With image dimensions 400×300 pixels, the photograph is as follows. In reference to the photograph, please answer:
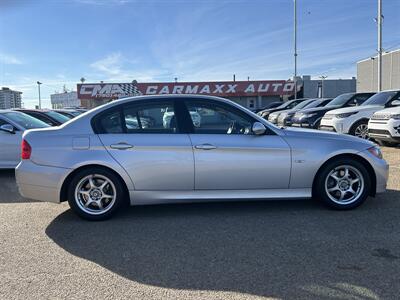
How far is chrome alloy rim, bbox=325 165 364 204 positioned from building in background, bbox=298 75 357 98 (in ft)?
143

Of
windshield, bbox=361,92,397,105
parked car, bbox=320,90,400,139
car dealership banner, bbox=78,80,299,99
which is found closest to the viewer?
parked car, bbox=320,90,400,139

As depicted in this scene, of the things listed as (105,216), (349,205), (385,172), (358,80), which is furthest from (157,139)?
(358,80)

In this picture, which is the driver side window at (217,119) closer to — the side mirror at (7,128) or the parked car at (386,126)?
the side mirror at (7,128)

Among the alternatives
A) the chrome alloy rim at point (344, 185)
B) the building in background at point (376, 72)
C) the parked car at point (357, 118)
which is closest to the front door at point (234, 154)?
the chrome alloy rim at point (344, 185)

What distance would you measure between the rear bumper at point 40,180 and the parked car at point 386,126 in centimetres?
804

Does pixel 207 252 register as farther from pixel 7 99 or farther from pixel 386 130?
pixel 7 99

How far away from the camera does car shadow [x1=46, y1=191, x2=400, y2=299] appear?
335cm

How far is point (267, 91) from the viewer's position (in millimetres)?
46344

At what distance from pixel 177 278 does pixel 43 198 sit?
2.47 meters

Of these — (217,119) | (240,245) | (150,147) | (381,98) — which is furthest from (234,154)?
(381,98)

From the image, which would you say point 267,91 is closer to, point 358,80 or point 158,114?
point 358,80

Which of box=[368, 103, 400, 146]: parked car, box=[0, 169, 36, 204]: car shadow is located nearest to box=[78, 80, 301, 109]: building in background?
box=[368, 103, 400, 146]: parked car

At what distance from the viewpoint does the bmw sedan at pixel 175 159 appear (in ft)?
16.5

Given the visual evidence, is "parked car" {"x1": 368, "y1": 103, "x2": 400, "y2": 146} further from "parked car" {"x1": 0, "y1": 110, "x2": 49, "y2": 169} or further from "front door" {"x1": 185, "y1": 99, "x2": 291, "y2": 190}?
"parked car" {"x1": 0, "y1": 110, "x2": 49, "y2": 169}
